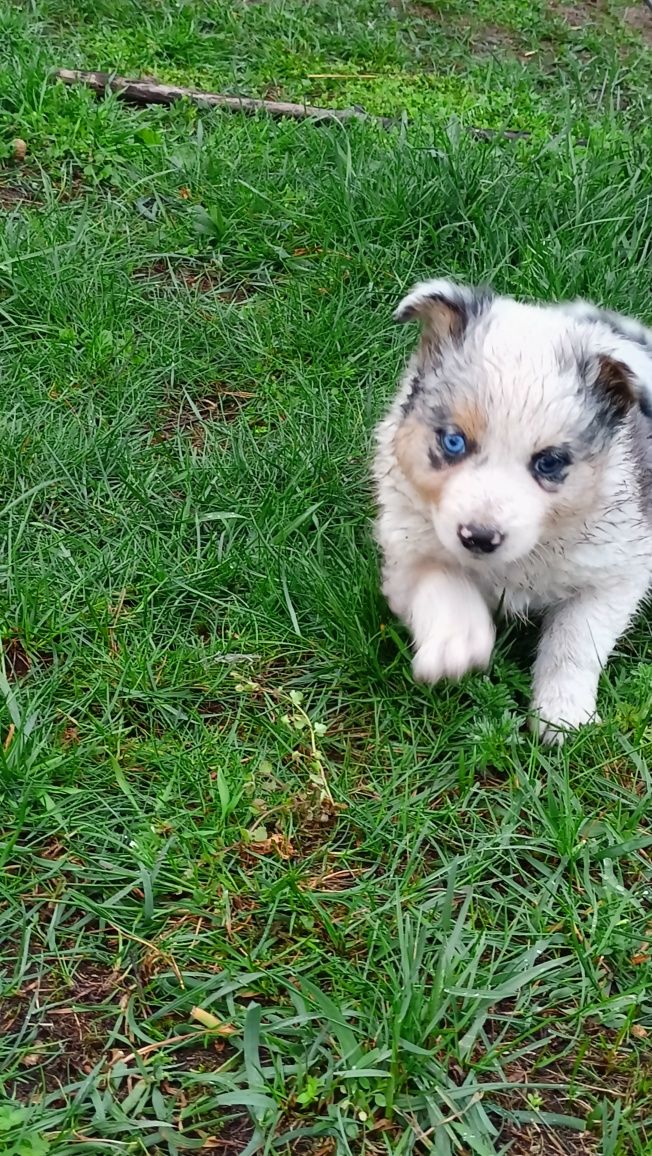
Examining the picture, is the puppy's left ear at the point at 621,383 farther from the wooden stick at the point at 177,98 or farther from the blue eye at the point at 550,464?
the wooden stick at the point at 177,98

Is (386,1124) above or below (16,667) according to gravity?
above

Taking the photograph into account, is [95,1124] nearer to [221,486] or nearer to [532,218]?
[221,486]

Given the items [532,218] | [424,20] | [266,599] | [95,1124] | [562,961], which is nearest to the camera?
[95,1124]

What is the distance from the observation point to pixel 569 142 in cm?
536

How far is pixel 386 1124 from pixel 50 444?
2.54 m

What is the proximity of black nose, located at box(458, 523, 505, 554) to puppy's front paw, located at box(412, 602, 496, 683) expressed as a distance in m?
0.30

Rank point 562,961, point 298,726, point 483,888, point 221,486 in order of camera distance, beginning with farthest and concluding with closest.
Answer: point 221,486 → point 298,726 → point 483,888 → point 562,961

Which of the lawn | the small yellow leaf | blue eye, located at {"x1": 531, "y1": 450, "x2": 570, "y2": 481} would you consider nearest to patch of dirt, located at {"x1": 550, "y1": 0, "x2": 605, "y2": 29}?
the lawn

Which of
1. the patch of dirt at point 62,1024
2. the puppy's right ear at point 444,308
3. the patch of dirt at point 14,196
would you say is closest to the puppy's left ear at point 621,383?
the puppy's right ear at point 444,308

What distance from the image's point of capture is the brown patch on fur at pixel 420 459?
2.95 metres

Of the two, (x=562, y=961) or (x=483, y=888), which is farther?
(x=483, y=888)

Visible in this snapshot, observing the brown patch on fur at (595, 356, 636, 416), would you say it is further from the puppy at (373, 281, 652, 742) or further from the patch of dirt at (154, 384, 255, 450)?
the patch of dirt at (154, 384, 255, 450)

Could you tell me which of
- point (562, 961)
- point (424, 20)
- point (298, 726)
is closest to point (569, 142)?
point (424, 20)

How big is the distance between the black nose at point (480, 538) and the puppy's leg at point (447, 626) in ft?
0.98
